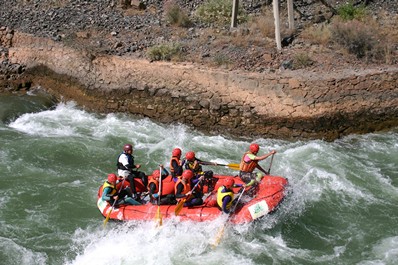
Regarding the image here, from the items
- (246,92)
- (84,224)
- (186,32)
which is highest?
(186,32)

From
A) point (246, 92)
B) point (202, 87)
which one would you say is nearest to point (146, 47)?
point (202, 87)

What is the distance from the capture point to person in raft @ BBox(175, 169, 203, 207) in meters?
10.8

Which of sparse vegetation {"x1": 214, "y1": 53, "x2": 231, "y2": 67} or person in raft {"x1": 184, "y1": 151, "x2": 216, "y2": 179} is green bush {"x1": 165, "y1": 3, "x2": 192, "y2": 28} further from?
person in raft {"x1": 184, "y1": 151, "x2": 216, "y2": 179}

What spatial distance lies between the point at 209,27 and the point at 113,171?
6.99m

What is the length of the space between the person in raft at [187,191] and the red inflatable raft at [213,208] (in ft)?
0.38

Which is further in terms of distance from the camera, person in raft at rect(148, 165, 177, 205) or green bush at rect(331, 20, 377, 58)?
green bush at rect(331, 20, 377, 58)

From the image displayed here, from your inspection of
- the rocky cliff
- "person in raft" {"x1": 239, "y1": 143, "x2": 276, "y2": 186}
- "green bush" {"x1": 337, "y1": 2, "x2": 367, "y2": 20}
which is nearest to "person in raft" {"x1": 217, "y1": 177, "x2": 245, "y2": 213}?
"person in raft" {"x1": 239, "y1": 143, "x2": 276, "y2": 186}

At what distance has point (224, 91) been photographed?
15.2 m

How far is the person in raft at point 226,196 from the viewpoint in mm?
10383

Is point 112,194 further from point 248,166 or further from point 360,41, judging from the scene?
point 360,41

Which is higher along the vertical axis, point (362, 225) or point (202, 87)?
point (202, 87)

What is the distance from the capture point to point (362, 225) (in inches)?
432

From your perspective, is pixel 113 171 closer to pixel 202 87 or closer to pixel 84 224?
pixel 84 224

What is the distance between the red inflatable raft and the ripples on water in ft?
0.55
